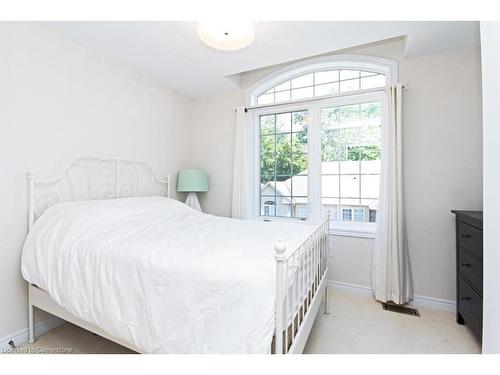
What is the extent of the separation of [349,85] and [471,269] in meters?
2.05

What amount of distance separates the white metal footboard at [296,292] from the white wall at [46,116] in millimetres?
1965

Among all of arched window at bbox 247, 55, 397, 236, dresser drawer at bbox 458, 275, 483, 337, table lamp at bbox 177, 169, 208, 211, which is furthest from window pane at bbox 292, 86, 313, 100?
dresser drawer at bbox 458, 275, 483, 337

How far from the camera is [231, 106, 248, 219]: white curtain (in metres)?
3.05

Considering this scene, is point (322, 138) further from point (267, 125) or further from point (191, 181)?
point (191, 181)

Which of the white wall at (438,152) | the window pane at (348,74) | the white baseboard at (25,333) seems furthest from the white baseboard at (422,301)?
the white baseboard at (25,333)

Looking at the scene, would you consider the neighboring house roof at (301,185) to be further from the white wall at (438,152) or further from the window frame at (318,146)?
the white wall at (438,152)

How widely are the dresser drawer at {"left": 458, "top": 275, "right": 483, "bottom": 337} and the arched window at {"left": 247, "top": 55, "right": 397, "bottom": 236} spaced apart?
0.86m

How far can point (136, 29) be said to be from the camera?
1974 millimetres

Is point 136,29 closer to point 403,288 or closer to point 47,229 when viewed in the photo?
point 47,229

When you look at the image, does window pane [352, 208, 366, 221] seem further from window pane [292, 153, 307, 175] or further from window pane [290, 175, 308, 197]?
window pane [292, 153, 307, 175]

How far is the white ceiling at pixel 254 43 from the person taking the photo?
1.94 meters

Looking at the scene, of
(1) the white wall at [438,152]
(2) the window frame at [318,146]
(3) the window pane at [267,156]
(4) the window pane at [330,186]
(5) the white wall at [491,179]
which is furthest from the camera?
(3) the window pane at [267,156]

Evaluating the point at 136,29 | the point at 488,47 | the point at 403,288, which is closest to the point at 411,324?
the point at 403,288
